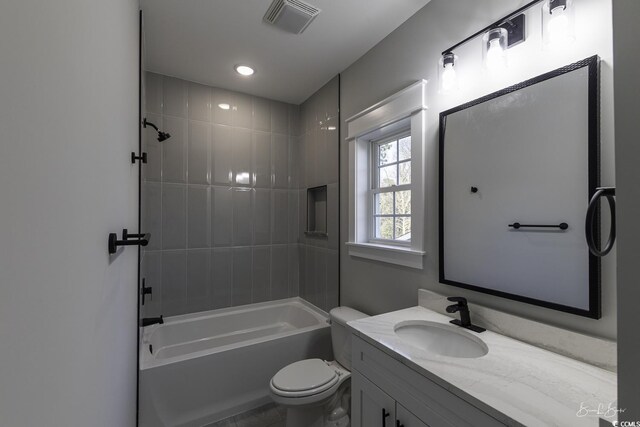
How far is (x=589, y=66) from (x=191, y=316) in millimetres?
3002

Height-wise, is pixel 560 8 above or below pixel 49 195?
above

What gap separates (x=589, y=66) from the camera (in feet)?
3.18

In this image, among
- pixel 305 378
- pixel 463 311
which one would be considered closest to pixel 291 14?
pixel 463 311

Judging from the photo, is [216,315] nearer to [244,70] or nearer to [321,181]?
[321,181]

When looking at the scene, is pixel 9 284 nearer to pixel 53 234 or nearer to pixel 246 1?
pixel 53 234

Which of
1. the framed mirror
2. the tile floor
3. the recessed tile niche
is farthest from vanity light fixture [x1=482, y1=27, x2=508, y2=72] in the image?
the tile floor

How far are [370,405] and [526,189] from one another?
1.14 meters

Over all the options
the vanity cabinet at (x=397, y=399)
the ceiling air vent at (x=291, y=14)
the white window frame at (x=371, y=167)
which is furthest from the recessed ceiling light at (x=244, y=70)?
the vanity cabinet at (x=397, y=399)

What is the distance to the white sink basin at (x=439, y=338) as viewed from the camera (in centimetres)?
123

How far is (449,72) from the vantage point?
4.64ft

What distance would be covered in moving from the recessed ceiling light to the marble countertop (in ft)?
7.42

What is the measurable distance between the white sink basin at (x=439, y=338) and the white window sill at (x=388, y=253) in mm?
359

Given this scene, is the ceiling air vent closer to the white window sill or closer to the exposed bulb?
the exposed bulb

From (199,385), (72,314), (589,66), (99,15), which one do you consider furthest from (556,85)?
(199,385)
